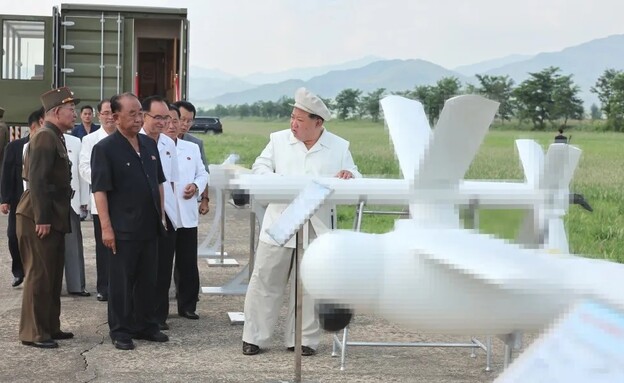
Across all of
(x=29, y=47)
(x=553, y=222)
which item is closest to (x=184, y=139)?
(x=553, y=222)

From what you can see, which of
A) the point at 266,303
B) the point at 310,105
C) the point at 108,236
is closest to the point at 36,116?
the point at 108,236

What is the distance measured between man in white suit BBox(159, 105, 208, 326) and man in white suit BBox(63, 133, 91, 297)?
1067mm

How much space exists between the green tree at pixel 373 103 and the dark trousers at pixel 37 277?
12.3ft

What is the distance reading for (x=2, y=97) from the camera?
12695 mm

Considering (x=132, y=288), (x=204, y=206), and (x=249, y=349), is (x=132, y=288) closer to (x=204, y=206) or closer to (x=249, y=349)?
(x=249, y=349)

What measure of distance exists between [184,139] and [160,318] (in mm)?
1581

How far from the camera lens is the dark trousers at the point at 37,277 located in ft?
16.8

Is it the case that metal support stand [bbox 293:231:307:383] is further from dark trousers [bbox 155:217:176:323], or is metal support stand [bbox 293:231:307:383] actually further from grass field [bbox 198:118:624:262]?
grass field [bbox 198:118:624:262]

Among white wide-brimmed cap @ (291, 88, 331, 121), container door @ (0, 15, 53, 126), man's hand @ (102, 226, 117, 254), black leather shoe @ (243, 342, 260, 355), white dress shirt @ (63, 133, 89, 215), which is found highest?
container door @ (0, 15, 53, 126)

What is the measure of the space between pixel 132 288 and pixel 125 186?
0.68 meters

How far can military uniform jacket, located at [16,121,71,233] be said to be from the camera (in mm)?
5090

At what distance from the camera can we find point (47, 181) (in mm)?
5164

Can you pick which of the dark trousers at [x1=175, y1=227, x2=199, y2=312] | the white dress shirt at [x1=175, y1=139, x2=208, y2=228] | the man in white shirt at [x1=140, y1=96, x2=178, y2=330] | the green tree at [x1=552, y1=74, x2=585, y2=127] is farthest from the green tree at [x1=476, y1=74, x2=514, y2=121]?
the dark trousers at [x1=175, y1=227, x2=199, y2=312]

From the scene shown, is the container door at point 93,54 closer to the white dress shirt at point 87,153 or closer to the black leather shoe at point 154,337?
the white dress shirt at point 87,153
